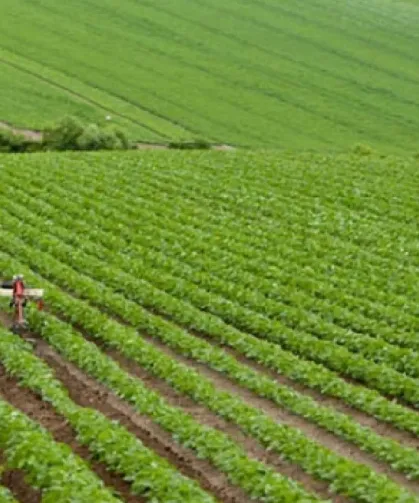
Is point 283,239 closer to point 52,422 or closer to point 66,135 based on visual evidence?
point 52,422

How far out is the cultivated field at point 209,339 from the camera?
16.0 m

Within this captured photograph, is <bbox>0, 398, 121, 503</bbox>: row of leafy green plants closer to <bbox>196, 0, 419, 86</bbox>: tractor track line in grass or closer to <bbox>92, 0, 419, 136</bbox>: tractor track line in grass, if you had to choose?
<bbox>92, 0, 419, 136</bbox>: tractor track line in grass

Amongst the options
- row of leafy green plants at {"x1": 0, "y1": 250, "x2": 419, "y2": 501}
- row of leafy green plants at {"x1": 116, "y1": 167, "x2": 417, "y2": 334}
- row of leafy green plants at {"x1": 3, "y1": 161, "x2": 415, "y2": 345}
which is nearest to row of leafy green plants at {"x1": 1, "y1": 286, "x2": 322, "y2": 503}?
row of leafy green plants at {"x1": 0, "y1": 250, "x2": 419, "y2": 501}

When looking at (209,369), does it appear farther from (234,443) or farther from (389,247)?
(389,247)

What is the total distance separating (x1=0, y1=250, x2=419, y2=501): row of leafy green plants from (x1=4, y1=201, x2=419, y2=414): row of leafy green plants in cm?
106

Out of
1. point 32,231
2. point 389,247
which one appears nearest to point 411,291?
point 389,247

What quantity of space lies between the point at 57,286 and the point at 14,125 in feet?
122

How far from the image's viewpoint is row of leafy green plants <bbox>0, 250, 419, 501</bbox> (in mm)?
15836

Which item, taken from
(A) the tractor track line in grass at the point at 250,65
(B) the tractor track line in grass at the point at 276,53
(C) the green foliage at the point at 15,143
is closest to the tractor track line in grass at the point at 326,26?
(B) the tractor track line in grass at the point at 276,53

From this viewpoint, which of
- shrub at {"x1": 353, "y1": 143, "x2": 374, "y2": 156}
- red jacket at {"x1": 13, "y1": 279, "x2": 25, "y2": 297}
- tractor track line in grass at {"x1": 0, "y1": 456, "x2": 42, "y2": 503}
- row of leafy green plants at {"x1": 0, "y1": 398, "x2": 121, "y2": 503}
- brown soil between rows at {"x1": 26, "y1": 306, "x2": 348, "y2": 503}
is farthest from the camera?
shrub at {"x1": 353, "y1": 143, "x2": 374, "y2": 156}

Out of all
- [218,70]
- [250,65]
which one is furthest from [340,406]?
[250,65]

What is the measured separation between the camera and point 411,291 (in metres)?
26.3

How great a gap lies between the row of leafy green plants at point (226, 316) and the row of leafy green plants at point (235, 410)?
106 centimetres

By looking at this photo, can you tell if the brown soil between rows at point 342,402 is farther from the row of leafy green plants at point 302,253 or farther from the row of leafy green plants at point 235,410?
the row of leafy green plants at point 302,253
